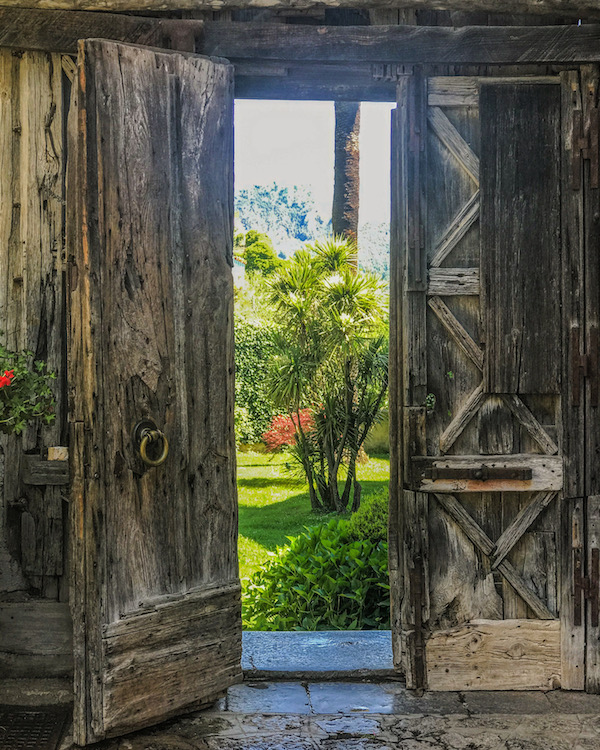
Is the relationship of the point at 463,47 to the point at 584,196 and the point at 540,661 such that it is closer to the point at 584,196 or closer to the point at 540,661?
the point at 584,196

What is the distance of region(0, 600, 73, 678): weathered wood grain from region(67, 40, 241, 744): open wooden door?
699mm

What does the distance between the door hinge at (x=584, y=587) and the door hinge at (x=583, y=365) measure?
2.96 feet

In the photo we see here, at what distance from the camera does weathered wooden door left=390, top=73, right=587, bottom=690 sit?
4402 mm

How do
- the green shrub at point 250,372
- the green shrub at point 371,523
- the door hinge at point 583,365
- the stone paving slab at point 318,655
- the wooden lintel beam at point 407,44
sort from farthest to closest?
1. the green shrub at point 250,372
2. the green shrub at point 371,523
3. the stone paving slab at point 318,655
4. the door hinge at point 583,365
5. the wooden lintel beam at point 407,44

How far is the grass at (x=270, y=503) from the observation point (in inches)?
415

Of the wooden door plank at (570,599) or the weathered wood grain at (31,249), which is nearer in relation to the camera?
the weathered wood grain at (31,249)

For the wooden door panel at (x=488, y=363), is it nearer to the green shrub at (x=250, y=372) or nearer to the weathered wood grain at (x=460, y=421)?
the weathered wood grain at (x=460, y=421)

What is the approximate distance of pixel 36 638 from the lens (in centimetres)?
437

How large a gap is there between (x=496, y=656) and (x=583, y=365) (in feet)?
5.75

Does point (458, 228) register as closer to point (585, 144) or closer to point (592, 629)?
point (585, 144)

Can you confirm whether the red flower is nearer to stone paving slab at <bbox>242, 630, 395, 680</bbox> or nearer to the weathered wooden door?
the weathered wooden door

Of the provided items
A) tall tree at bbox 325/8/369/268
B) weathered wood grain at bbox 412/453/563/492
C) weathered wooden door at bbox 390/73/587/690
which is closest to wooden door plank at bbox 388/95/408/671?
weathered wooden door at bbox 390/73/587/690

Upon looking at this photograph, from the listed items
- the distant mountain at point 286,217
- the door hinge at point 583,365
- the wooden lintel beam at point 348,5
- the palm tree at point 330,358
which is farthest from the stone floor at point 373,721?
the distant mountain at point 286,217

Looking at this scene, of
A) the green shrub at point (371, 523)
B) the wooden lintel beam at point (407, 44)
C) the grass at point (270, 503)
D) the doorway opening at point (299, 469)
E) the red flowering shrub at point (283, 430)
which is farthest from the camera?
the red flowering shrub at point (283, 430)
